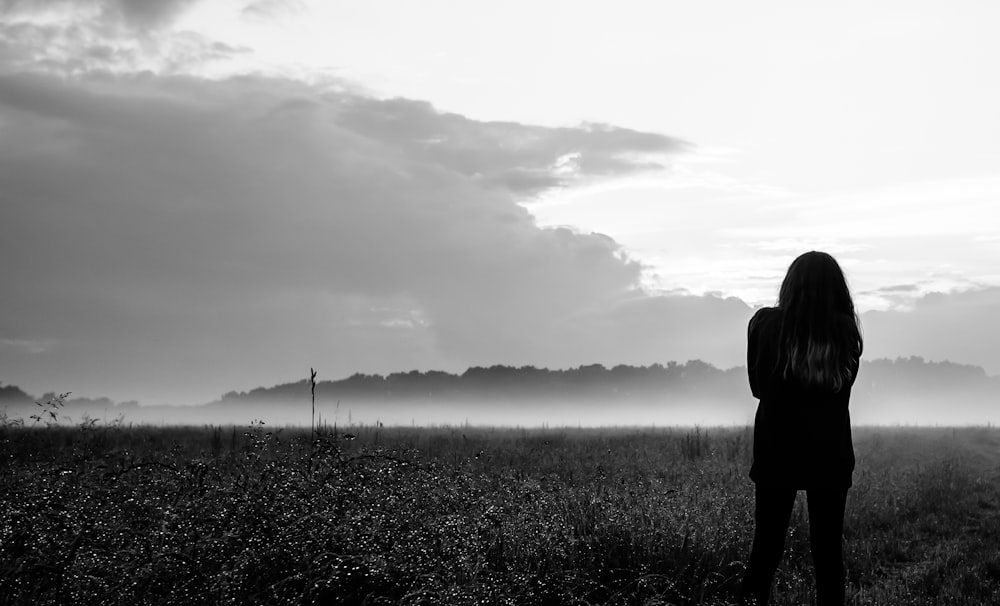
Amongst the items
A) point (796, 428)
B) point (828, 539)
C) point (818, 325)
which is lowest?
point (828, 539)

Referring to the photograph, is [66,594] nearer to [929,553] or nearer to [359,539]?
[359,539]

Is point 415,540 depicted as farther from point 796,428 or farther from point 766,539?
point 796,428

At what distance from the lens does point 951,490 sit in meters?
12.4

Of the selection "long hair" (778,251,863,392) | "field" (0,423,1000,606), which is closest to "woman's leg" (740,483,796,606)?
"field" (0,423,1000,606)

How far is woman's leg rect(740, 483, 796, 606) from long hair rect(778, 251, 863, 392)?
83cm

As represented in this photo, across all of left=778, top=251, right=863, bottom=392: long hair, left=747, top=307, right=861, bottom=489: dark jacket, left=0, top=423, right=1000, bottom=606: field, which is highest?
left=778, top=251, right=863, bottom=392: long hair

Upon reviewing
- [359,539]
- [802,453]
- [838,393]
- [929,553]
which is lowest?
[929,553]

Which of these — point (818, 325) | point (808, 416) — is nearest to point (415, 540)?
point (808, 416)

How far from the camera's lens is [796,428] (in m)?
5.14

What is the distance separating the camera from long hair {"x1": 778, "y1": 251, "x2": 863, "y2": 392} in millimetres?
5109

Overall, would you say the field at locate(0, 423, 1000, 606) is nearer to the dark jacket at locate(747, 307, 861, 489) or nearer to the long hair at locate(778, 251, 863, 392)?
the dark jacket at locate(747, 307, 861, 489)

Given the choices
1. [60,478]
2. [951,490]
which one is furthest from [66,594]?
[951,490]

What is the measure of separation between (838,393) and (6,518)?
21.3 ft

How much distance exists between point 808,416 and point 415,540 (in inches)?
116
